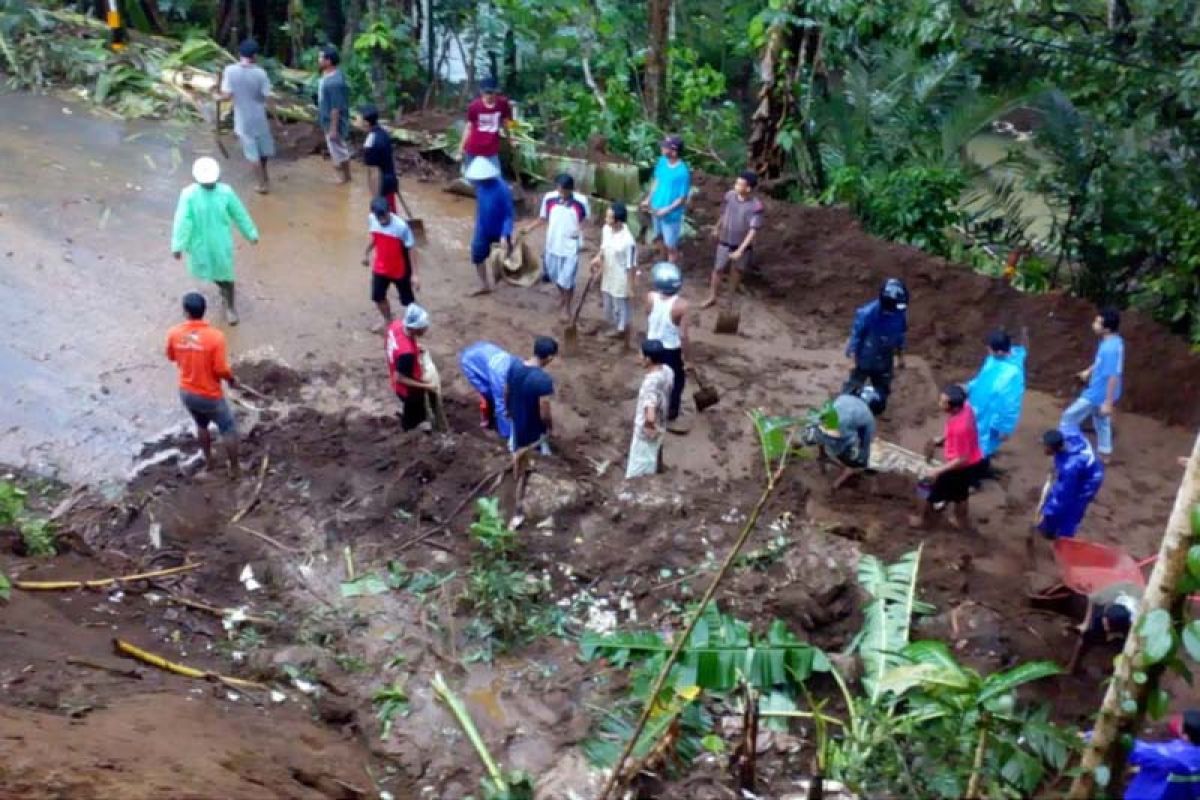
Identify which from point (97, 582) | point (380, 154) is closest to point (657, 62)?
point (380, 154)

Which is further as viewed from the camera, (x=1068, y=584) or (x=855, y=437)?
(x=855, y=437)

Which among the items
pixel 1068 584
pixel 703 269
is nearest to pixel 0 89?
pixel 703 269

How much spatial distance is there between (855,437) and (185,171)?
8535 mm

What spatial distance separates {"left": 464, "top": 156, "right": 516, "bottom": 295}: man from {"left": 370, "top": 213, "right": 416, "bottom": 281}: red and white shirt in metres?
1.31

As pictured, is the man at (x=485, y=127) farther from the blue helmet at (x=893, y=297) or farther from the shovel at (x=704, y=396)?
the blue helmet at (x=893, y=297)

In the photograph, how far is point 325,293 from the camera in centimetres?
1166

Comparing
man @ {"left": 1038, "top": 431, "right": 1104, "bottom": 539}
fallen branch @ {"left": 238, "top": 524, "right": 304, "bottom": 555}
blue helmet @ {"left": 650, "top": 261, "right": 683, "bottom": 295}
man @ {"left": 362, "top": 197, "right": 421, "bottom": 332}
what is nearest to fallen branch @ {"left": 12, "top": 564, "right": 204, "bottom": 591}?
fallen branch @ {"left": 238, "top": 524, "right": 304, "bottom": 555}

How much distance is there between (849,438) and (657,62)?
771 cm

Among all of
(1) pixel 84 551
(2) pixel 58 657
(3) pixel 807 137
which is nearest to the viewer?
(2) pixel 58 657

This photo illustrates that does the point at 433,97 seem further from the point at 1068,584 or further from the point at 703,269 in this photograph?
the point at 1068,584

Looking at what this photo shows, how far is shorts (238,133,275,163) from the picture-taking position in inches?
510

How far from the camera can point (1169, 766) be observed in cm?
594

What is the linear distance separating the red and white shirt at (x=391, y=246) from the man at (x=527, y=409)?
2.15 metres

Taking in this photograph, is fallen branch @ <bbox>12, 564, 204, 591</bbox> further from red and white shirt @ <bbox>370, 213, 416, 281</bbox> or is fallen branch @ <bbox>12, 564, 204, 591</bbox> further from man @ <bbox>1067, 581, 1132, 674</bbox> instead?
man @ <bbox>1067, 581, 1132, 674</bbox>
